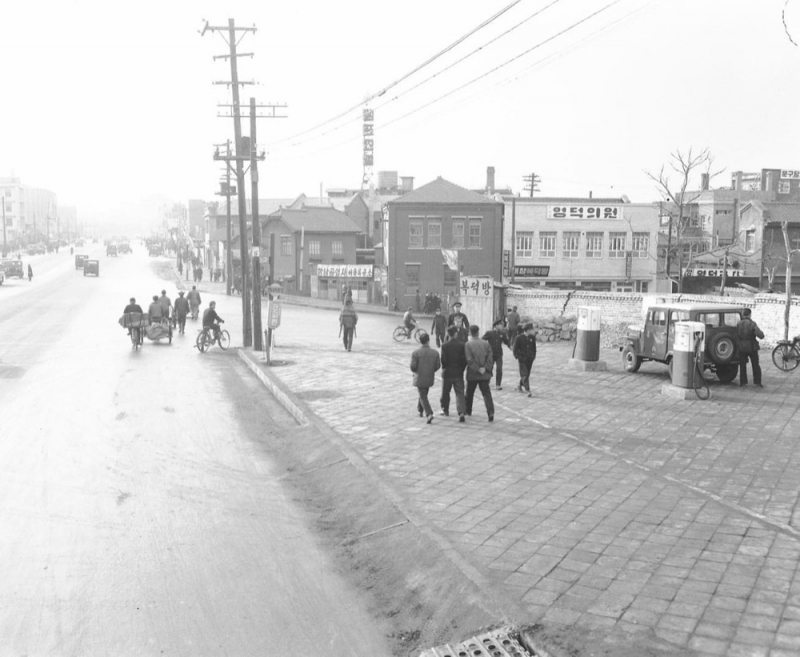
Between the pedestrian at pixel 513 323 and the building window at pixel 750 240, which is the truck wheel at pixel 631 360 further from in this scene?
the building window at pixel 750 240

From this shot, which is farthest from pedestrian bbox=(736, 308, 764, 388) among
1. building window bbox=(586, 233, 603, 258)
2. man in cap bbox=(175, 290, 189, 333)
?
building window bbox=(586, 233, 603, 258)

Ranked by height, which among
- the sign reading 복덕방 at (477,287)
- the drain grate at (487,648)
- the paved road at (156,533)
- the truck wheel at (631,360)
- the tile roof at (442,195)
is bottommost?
the paved road at (156,533)

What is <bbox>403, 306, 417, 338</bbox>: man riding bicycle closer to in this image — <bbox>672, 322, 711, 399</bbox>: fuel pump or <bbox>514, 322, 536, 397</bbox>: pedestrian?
<bbox>514, 322, 536, 397</bbox>: pedestrian

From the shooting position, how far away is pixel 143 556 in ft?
27.1

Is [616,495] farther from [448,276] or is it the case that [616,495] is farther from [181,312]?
[448,276]

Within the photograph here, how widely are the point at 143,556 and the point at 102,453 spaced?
15.6ft

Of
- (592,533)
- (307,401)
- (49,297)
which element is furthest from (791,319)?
(49,297)

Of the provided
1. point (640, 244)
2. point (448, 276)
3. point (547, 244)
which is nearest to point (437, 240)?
point (448, 276)

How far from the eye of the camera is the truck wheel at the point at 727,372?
1778cm

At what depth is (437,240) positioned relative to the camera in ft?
189

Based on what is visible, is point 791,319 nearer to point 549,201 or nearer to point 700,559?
point 700,559

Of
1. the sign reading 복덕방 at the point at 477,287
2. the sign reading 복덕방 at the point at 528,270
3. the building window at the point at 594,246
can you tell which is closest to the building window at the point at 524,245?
the sign reading 복덕방 at the point at 528,270

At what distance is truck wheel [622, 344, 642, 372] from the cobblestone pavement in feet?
3.04

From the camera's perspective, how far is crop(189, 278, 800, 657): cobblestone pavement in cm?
648
